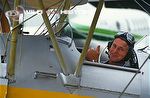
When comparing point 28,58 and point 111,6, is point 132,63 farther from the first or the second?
point 111,6

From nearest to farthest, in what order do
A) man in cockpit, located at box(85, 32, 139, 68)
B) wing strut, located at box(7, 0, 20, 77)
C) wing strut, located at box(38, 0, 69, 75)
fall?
wing strut, located at box(7, 0, 20, 77)
wing strut, located at box(38, 0, 69, 75)
man in cockpit, located at box(85, 32, 139, 68)

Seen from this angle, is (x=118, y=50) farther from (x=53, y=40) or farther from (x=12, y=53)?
(x=12, y=53)

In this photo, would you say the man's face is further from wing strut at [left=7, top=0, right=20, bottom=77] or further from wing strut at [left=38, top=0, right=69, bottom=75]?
wing strut at [left=7, top=0, right=20, bottom=77]

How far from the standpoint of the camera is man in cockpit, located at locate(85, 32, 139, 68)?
4.39 meters

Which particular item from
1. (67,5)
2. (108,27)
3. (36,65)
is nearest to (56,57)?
(36,65)

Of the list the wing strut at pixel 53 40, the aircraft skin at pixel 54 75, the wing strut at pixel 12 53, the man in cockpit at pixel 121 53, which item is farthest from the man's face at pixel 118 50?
the wing strut at pixel 12 53

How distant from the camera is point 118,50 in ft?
14.7

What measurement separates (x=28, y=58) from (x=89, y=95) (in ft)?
1.85

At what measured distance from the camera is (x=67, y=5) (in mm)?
4234

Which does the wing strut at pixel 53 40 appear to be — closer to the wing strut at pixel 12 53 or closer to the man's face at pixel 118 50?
the wing strut at pixel 12 53

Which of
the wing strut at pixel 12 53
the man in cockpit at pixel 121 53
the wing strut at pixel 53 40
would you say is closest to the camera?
the wing strut at pixel 12 53

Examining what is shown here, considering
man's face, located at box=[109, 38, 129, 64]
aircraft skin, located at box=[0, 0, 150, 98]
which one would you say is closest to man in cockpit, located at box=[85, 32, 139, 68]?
man's face, located at box=[109, 38, 129, 64]

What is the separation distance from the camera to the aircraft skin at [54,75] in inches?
140

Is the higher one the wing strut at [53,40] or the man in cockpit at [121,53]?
the wing strut at [53,40]
